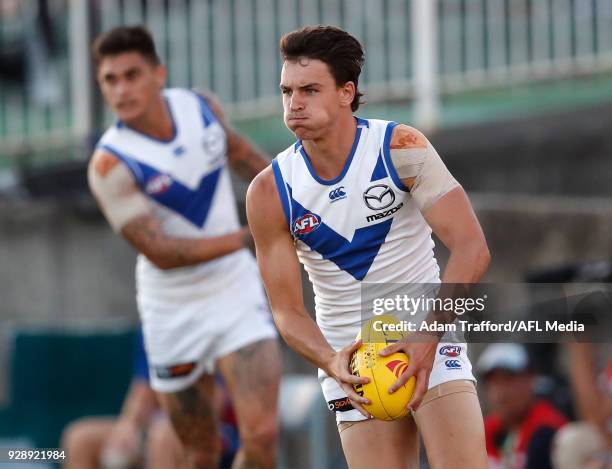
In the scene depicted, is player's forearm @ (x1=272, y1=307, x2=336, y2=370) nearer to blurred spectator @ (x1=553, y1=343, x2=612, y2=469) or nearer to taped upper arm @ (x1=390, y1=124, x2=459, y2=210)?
taped upper arm @ (x1=390, y1=124, x2=459, y2=210)

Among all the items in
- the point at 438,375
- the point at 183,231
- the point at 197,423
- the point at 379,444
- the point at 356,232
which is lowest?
the point at 197,423

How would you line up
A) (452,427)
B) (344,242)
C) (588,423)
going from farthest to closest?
(588,423) → (344,242) → (452,427)

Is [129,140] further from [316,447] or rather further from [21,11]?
[21,11]

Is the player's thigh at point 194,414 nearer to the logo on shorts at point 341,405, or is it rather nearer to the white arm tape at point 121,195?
the white arm tape at point 121,195

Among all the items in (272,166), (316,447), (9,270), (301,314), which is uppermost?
(272,166)

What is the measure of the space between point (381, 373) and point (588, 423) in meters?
3.44

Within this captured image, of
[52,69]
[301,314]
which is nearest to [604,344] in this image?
[301,314]

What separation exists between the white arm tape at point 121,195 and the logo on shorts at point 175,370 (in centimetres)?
93

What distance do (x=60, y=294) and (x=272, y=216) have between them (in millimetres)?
6425

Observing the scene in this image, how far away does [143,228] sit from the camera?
969 cm

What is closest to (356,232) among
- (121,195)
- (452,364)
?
(452,364)

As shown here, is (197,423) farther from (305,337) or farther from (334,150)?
(334,150)

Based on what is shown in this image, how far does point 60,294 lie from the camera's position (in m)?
13.7

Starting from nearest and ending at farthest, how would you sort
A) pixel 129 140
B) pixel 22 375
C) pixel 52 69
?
pixel 129 140 < pixel 22 375 < pixel 52 69
